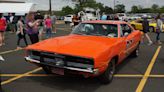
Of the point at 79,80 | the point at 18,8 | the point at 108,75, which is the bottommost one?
the point at 79,80

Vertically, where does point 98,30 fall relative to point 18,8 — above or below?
above

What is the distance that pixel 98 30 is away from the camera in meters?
9.25

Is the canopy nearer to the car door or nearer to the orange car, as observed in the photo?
the car door

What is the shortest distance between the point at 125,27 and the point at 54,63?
145 inches

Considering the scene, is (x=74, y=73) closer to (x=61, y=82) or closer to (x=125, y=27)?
(x=61, y=82)

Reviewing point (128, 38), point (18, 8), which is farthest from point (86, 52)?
point (18, 8)

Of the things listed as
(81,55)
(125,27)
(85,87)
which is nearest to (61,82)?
(85,87)

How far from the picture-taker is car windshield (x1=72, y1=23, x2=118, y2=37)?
360 inches

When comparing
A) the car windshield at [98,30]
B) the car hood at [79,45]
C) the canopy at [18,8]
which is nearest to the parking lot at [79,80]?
the car hood at [79,45]

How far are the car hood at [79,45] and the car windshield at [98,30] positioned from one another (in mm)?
358

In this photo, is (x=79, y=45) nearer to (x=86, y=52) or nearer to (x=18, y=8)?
(x=86, y=52)

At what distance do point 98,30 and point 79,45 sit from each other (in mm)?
1670

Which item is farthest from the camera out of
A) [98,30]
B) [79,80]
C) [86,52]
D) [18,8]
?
[18,8]

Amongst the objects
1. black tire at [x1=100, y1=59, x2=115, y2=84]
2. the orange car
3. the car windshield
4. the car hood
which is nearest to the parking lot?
black tire at [x1=100, y1=59, x2=115, y2=84]
